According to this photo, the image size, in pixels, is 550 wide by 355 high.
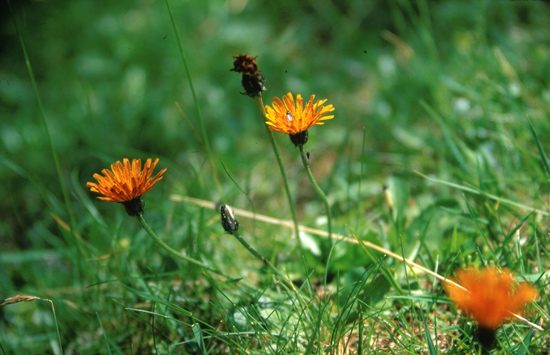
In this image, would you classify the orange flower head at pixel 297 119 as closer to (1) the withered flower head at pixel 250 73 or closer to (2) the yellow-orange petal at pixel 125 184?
(1) the withered flower head at pixel 250 73

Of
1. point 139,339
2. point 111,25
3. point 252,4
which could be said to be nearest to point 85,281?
point 139,339

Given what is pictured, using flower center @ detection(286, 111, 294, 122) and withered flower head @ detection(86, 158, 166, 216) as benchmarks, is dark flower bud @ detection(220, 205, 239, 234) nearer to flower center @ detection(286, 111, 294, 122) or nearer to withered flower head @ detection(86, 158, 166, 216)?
withered flower head @ detection(86, 158, 166, 216)

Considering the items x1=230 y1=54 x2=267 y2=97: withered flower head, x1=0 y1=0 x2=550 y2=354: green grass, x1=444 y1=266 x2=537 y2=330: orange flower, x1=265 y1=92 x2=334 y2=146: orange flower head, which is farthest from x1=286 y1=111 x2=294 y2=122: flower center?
x1=444 y1=266 x2=537 y2=330: orange flower

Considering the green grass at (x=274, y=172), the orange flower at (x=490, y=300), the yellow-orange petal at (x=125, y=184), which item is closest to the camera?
the orange flower at (x=490, y=300)

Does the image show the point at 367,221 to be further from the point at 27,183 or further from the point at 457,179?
the point at 27,183

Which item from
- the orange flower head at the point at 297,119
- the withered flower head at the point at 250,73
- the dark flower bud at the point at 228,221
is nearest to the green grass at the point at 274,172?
Answer: the dark flower bud at the point at 228,221

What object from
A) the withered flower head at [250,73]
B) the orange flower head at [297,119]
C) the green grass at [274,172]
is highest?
the withered flower head at [250,73]

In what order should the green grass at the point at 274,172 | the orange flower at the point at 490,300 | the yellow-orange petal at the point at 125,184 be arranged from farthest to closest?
the green grass at the point at 274,172, the yellow-orange petal at the point at 125,184, the orange flower at the point at 490,300
